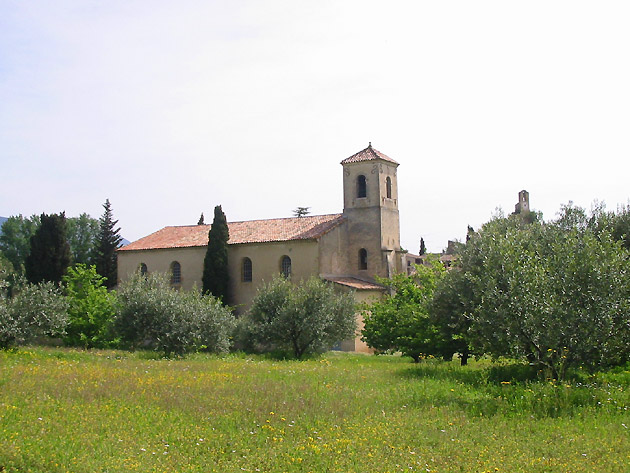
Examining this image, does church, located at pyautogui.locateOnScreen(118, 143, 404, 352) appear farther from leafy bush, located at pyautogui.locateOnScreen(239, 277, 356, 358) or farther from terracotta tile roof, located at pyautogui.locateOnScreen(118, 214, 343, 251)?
leafy bush, located at pyautogui.locateOnScreen(239, 277, 356, 358)

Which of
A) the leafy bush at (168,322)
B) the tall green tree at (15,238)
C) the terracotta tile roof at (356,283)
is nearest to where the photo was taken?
the leafy bush at (168,322)

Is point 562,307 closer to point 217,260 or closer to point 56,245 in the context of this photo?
point 217,260

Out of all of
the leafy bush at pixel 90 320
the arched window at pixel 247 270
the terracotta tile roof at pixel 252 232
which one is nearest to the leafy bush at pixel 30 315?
the leafy bush at pixel 90 320

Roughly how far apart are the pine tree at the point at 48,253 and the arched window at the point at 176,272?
14.0m

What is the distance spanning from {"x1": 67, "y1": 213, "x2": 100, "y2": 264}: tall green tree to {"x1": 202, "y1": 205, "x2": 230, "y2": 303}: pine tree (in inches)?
1509

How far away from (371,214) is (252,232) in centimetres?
888

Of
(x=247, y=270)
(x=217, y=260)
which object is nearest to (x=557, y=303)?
(x=217, y=260)

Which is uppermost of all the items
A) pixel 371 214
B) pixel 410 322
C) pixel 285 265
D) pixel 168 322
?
pixel 371 214

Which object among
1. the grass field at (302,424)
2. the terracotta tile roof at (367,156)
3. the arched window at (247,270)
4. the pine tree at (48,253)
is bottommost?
the grass field at (302,424)

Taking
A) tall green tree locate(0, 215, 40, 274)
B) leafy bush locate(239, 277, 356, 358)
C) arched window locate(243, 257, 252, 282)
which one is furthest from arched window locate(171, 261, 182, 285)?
tall green tree locate(0, 215, 40, 274)

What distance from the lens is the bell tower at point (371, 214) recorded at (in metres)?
42.3

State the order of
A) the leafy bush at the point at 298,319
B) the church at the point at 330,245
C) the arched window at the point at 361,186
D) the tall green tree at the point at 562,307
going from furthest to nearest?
the arched window at the point at 361,186 → the church at the point at 330,245 → the leafy bush at the point at 298,319 → the tall green tree at the point at 562,307

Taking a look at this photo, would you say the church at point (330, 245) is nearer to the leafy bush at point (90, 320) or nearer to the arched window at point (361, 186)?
the arched window at point (361, 186)

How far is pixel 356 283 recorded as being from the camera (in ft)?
130
